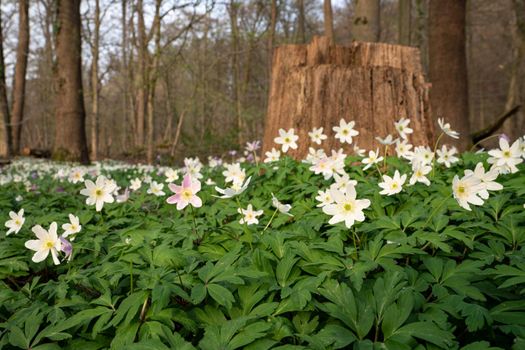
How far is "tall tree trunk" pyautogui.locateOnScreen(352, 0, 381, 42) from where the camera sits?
24.1ft

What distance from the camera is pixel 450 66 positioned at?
6.46 m

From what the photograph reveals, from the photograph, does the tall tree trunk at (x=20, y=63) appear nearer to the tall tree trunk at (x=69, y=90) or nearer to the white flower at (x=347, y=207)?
the tall tree trunk at (x=69, y=90)

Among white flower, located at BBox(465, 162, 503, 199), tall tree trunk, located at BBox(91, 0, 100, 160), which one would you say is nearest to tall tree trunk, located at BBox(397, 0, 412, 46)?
white flower, located at BBox(465, 162, 503, 199)

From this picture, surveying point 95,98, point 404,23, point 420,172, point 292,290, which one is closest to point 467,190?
point 420,172

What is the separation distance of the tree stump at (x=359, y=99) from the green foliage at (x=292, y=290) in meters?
2.22

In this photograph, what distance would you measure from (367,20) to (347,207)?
22.5 ft

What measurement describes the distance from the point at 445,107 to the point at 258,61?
58.5 feet

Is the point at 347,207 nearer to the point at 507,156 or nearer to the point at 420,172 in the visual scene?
the point at 420,172

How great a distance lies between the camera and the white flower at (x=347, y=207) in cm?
144

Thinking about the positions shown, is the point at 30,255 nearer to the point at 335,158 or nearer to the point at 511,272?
the point at 335,158

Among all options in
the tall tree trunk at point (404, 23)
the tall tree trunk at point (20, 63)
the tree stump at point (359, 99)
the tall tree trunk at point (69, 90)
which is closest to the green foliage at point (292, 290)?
the tree stump at point (359, 99)

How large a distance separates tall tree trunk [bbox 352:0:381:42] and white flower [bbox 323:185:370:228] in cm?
674

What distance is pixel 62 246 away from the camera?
1.53m

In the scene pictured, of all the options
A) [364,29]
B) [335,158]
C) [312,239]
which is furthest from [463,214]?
[364,29]
